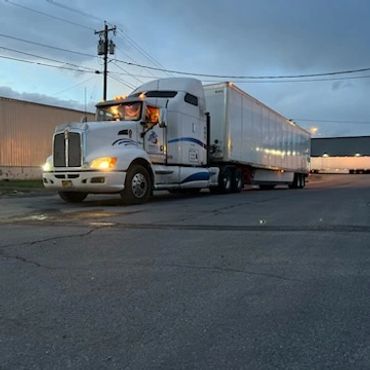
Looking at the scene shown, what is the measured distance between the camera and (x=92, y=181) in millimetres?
13398

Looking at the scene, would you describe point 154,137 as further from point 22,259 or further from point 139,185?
point 22,259

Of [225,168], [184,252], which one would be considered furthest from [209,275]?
[225,168]

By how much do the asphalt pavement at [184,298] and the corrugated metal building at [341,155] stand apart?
82505mm

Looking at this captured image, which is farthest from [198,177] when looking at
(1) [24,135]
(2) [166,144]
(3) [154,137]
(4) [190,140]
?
(1) [24,135]

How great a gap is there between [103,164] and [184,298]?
29.7 feet

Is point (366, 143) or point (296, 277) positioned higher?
point (366, 143)

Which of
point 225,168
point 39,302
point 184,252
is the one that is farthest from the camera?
point 225,168

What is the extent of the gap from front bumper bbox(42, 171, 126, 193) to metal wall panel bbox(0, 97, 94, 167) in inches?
782

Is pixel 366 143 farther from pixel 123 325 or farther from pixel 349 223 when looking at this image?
pixel 123 325

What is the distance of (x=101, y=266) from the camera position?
6.01 metres

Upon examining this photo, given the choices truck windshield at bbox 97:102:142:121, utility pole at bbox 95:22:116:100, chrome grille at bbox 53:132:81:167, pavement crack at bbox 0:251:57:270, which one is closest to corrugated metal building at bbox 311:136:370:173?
utility pole at bbox 95:22:116:100

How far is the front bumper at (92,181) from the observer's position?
1338 cm

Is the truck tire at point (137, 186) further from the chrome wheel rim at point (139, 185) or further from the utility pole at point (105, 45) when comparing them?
the utility pole at point (105, 45)

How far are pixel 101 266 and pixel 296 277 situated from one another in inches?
88.2
